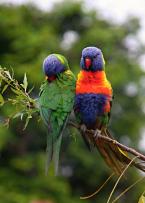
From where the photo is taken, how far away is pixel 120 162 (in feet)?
7.89

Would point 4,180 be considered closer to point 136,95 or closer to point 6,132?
point 6,132

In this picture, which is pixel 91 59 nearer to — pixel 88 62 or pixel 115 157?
pixel 88 62

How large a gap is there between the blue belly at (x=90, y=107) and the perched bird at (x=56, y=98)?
0.38ft

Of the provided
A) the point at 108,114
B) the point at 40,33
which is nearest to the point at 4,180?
the point at 40,33

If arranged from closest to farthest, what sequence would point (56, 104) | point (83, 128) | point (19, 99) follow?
1. point (19, 99)
2. point (56, 104)
3. point (83, 128)

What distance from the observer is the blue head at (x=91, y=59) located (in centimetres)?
281

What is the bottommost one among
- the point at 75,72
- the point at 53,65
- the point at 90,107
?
the point at 90,107

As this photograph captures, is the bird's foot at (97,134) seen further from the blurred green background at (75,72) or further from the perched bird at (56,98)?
the blurred green background at (75,72)

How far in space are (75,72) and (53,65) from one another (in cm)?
973

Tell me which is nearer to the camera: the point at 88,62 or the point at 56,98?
the point at 56,98

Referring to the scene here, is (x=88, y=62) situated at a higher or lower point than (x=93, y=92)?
higher

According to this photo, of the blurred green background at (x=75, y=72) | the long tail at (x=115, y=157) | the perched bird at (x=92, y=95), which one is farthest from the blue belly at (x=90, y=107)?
the blurred green background at (x=75, y=72)

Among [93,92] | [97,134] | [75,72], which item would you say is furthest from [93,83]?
[75,72]

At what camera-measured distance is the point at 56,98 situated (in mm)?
2637
